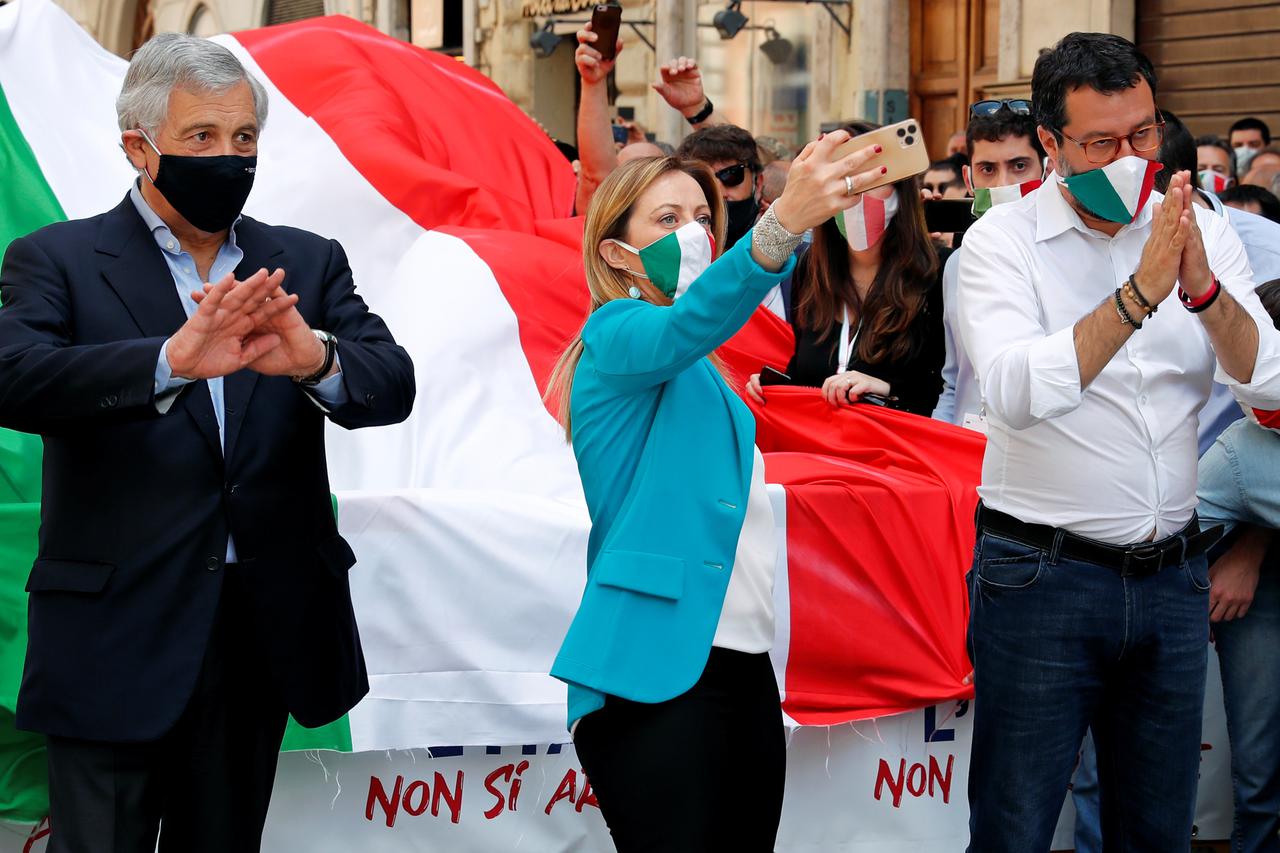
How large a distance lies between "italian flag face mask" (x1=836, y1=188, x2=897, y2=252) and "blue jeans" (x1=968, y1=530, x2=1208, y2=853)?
1.24 m

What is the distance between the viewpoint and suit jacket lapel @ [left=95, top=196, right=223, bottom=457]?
2332mm

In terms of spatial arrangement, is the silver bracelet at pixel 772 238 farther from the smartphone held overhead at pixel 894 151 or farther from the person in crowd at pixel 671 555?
the smartphone held overhead at pixel 894 151

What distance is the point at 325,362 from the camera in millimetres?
2291

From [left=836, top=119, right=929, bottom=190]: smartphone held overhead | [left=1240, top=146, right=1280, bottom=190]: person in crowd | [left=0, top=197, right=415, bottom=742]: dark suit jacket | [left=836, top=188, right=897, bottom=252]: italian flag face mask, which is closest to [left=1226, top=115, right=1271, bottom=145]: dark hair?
[left=1240, top=146, right=1280, bottom=190]: person in crowd

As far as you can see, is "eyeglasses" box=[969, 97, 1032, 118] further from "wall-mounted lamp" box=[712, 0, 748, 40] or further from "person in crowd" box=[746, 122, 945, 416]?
"wall-mounted lamp" box=[712, 0, 748, 40]

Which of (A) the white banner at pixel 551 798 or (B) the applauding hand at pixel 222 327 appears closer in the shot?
(B) the applauding hand at pixel 222 327

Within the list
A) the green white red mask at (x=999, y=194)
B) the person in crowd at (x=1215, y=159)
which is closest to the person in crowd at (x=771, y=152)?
the green white red mask at (x=999, y=194)

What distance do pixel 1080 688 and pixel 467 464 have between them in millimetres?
1694

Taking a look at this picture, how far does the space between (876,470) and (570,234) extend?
1383 mm

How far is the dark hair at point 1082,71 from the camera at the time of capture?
257 cm

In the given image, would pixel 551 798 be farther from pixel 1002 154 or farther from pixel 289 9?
pixel 289 9

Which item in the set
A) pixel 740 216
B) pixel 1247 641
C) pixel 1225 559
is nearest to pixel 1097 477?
pixel 1225 559

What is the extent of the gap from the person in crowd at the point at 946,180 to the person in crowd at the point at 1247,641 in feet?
10.1

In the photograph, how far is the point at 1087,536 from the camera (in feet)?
8.60
